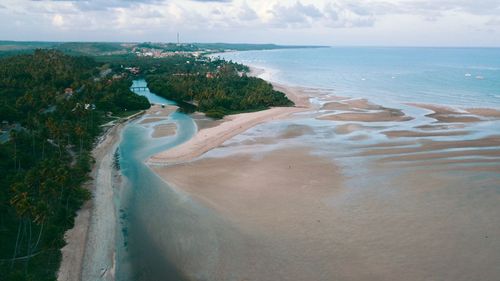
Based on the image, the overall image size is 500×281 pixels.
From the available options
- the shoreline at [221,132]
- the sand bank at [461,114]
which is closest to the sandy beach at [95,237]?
the shoreline at [221,132]

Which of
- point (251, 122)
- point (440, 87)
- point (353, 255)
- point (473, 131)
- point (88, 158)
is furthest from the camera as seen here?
point (440, 87)

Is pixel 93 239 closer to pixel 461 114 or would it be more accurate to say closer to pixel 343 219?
pixel 343 219

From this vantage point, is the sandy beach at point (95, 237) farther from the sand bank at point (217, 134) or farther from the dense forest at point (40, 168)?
the sand bank at point (217, 134)

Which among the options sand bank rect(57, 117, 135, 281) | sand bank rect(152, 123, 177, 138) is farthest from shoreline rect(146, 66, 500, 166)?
sand bank rect(57, 117, 135, 281)

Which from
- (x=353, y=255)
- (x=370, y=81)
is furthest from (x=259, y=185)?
(x=370, y=81)

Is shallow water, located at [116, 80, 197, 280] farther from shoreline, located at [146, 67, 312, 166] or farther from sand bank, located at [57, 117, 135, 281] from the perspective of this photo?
shoreline, located at [146, 67, 312, 166]

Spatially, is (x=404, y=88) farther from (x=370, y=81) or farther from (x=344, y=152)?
(x=344, y=152)
